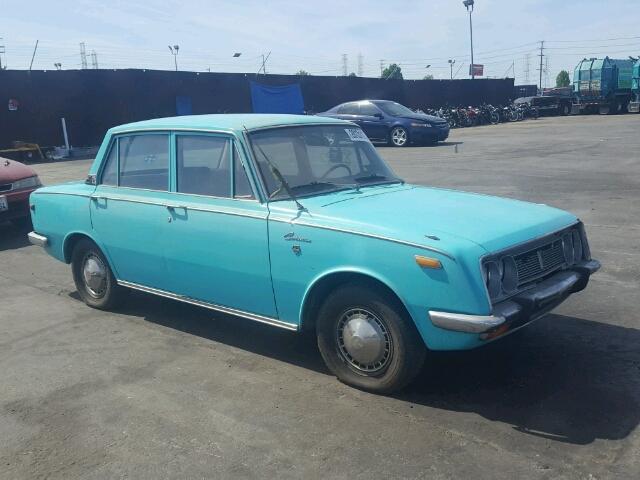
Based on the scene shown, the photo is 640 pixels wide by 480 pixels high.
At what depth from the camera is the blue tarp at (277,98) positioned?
27.5 metres

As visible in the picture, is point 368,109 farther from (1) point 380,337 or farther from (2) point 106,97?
(1) point 380,337

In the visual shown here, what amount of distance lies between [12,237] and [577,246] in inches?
316

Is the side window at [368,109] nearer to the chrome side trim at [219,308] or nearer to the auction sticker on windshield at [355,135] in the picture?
the auction sticker on windshield at [355,135]

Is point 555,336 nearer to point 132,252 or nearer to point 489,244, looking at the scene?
point 489,244

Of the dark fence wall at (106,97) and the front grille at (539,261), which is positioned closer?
the front grille at (539,261)

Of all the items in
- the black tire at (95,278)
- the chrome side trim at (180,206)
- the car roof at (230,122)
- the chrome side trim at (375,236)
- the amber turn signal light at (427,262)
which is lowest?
the black tire at (95,278)

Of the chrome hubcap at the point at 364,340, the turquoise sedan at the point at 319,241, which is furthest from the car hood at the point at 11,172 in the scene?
the chrome hubcap at the point at 364,340

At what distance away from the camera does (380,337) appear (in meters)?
4.19

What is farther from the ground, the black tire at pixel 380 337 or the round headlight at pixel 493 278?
the round headlight at pixel 493 278

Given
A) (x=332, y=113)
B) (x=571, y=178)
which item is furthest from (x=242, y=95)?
(x=571, y=178)

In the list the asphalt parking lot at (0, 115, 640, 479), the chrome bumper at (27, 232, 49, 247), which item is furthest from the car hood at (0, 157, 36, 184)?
the asphalt parking lot at (0, 115, 640, 479)

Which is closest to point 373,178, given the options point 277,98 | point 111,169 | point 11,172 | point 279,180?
point 279,180

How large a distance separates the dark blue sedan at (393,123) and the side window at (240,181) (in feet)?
56.7

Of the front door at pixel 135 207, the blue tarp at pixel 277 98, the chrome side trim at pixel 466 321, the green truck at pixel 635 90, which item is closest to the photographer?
the chrome side trim at pixel 466 321
